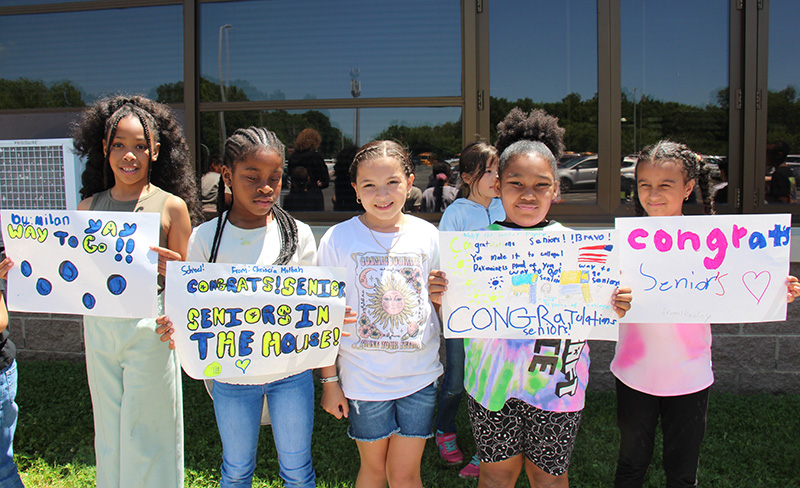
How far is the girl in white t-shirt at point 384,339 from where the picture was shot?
2.01m

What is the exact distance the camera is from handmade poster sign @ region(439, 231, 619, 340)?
1.98 meters

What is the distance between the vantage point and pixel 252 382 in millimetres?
2053

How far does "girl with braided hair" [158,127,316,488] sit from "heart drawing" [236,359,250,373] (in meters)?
0.09

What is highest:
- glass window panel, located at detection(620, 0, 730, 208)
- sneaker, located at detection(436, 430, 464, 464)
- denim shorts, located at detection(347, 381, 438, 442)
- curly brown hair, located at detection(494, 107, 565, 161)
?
glass window panel, located at detection(620, 0, 730, 208)

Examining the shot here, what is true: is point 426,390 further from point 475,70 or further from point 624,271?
point 475,70

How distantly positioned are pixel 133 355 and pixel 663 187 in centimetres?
224

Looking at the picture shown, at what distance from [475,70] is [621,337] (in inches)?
93.5

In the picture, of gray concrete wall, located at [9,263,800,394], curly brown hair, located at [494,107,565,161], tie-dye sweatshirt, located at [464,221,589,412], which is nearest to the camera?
tie-dye sweatshirt, located at [464,221,589,412]

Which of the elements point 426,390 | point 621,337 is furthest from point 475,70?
point 426,390

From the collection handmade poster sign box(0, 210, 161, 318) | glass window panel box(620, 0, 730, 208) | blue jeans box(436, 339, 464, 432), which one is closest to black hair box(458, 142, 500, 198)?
blue jeans box(436, 339, 464, 432)

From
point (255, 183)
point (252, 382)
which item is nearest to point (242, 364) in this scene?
point (252, 382)

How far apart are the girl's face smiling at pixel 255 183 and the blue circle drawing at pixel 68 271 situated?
643mm

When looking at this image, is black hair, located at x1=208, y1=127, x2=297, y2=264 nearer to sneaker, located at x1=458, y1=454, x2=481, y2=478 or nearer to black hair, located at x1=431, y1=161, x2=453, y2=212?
sneaker, located at x1=458, y1=454, x2=481, y2=478

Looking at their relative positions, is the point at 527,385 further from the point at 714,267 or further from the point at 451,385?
the point at 451,385
